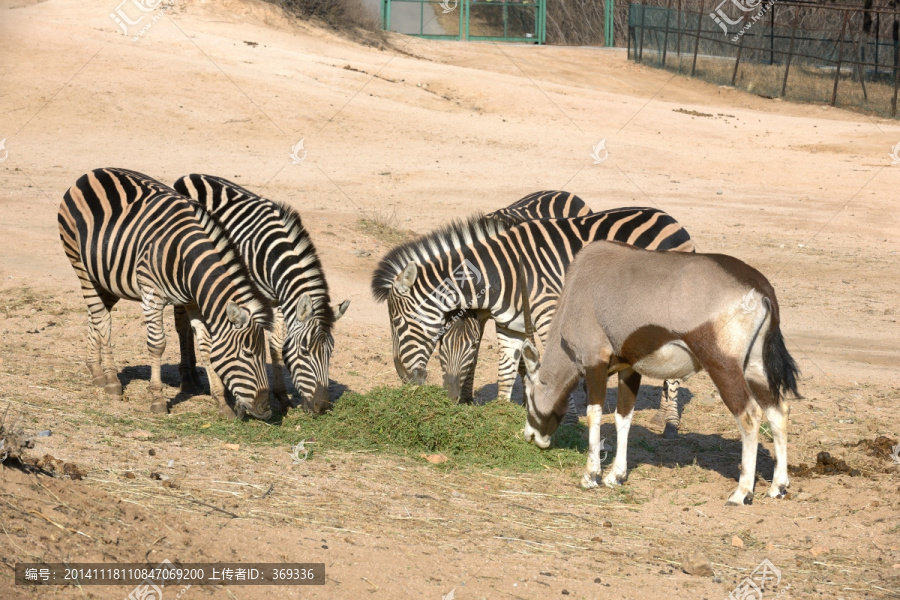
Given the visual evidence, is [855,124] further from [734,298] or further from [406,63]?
[734,298]

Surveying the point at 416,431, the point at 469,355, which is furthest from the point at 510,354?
the point at 416,431

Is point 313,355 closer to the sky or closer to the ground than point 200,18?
closer to the ground

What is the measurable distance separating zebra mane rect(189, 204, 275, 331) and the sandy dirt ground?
1.18 metres

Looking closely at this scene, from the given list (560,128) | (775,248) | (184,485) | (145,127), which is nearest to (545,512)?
(184,485)

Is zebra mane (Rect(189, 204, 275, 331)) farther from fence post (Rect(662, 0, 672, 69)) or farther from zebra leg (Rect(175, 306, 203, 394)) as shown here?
fence post (Rect(662, 0, 672, 69))

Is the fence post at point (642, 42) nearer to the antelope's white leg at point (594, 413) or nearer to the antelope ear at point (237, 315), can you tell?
the antelope ear at point (237, 315)

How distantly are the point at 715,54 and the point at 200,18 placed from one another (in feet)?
62.0

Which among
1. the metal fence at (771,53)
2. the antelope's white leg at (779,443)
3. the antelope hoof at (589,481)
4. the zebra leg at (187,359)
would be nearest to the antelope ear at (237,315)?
the zebra leg at (187,359)

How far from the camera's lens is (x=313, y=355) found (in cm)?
823

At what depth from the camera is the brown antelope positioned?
21.4 ft

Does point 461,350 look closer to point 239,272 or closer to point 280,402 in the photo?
point 280,402

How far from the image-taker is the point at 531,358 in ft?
25.0

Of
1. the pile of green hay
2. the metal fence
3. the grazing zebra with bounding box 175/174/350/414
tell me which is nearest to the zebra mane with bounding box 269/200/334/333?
the grazing zebra with bounding box 175/174/350/414

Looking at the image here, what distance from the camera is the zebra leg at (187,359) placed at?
368 inches
